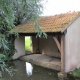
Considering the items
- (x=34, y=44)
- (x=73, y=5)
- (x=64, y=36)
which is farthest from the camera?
(x=73, y=5)

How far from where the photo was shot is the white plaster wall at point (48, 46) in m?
11.9

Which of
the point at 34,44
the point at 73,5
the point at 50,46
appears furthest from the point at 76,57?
the point at 73,5

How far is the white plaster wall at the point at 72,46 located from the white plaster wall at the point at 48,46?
2.75 m

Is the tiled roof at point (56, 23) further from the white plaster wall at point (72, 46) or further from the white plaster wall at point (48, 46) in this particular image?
the white plaster wall at point (48, 46)

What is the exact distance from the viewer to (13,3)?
221cm

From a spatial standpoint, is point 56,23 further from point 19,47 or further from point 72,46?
point 19,47

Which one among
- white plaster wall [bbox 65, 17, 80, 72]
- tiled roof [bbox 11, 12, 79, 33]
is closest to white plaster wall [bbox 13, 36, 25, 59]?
tiled roof [bbox 11, 12, 79, 33]

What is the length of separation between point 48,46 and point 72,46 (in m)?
4.19

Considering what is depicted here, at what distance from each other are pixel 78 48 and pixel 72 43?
2.44 ft

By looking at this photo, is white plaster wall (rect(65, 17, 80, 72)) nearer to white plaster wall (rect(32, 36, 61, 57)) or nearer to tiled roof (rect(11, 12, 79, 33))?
tiled roof (rect(11, 12, 79, 33))

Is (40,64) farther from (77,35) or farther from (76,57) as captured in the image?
(77,35)

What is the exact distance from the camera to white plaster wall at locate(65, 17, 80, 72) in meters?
8.11

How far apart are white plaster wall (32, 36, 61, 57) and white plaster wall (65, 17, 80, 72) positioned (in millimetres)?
2750

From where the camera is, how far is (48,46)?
1253cm
